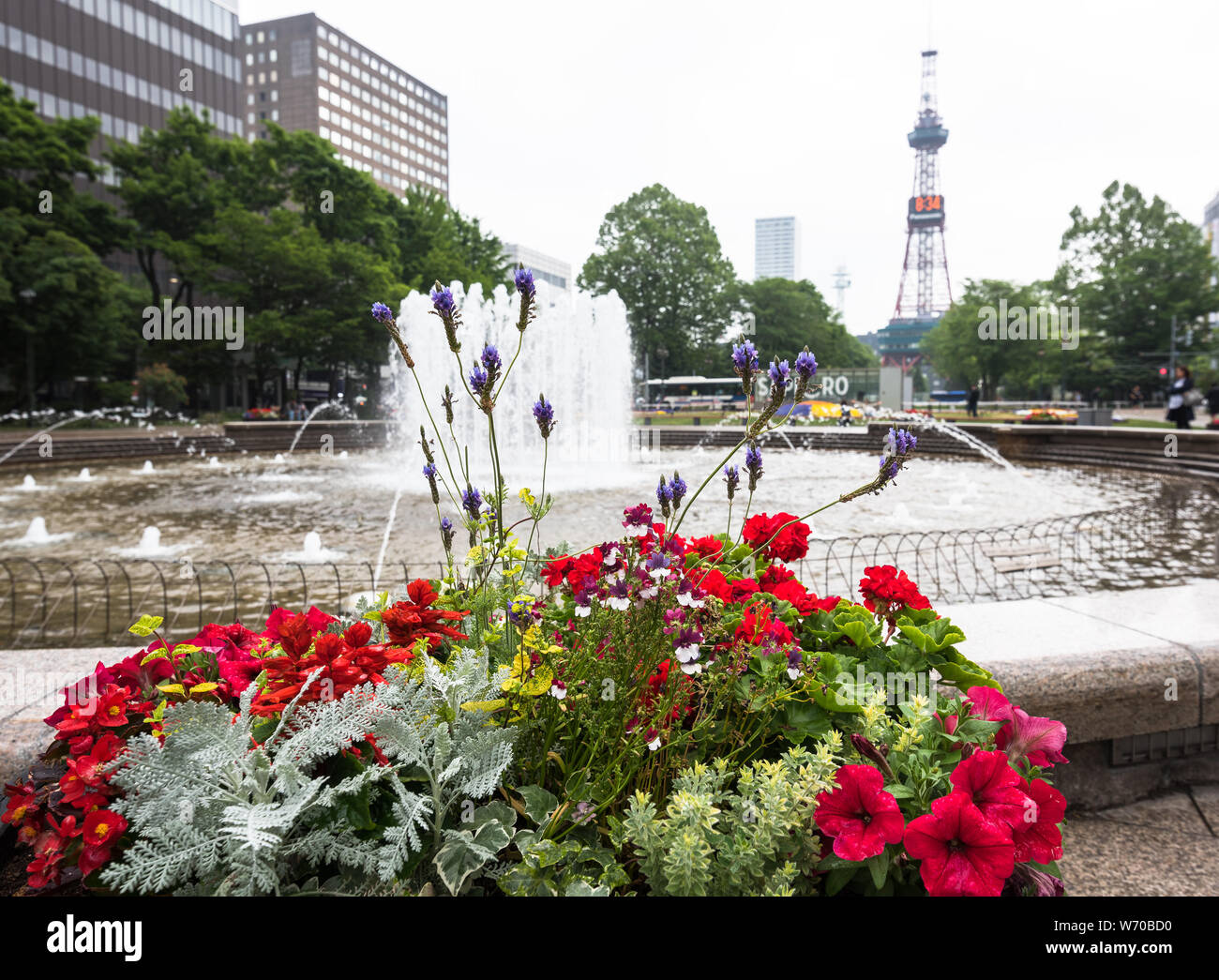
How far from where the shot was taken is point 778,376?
1805mm

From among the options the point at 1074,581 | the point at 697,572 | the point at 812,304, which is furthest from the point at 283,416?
the point at 812,304

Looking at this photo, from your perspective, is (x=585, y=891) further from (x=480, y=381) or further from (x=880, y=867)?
(x=480, y=381)

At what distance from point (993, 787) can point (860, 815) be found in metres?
0.28

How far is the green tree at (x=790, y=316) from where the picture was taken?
189 feet

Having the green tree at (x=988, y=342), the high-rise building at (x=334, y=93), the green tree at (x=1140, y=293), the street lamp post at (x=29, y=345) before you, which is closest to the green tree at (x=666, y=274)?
the green tree at (x=988, y=342)

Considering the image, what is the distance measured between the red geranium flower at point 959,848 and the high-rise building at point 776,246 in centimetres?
11229

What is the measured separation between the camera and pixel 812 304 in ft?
216

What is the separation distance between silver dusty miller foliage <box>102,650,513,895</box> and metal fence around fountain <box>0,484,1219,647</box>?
171 inches

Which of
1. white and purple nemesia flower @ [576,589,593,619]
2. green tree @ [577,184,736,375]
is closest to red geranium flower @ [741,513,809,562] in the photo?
white and purple nemesia flower @ [576,589,593,619]

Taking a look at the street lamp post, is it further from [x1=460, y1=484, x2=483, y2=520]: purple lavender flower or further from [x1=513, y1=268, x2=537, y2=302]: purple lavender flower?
[x1=513, y1=268, x2=537, y2=302]: purple lavender flower

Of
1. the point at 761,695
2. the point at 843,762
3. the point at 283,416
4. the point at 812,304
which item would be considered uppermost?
the point at 812,304

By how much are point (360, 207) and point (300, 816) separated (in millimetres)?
45090
